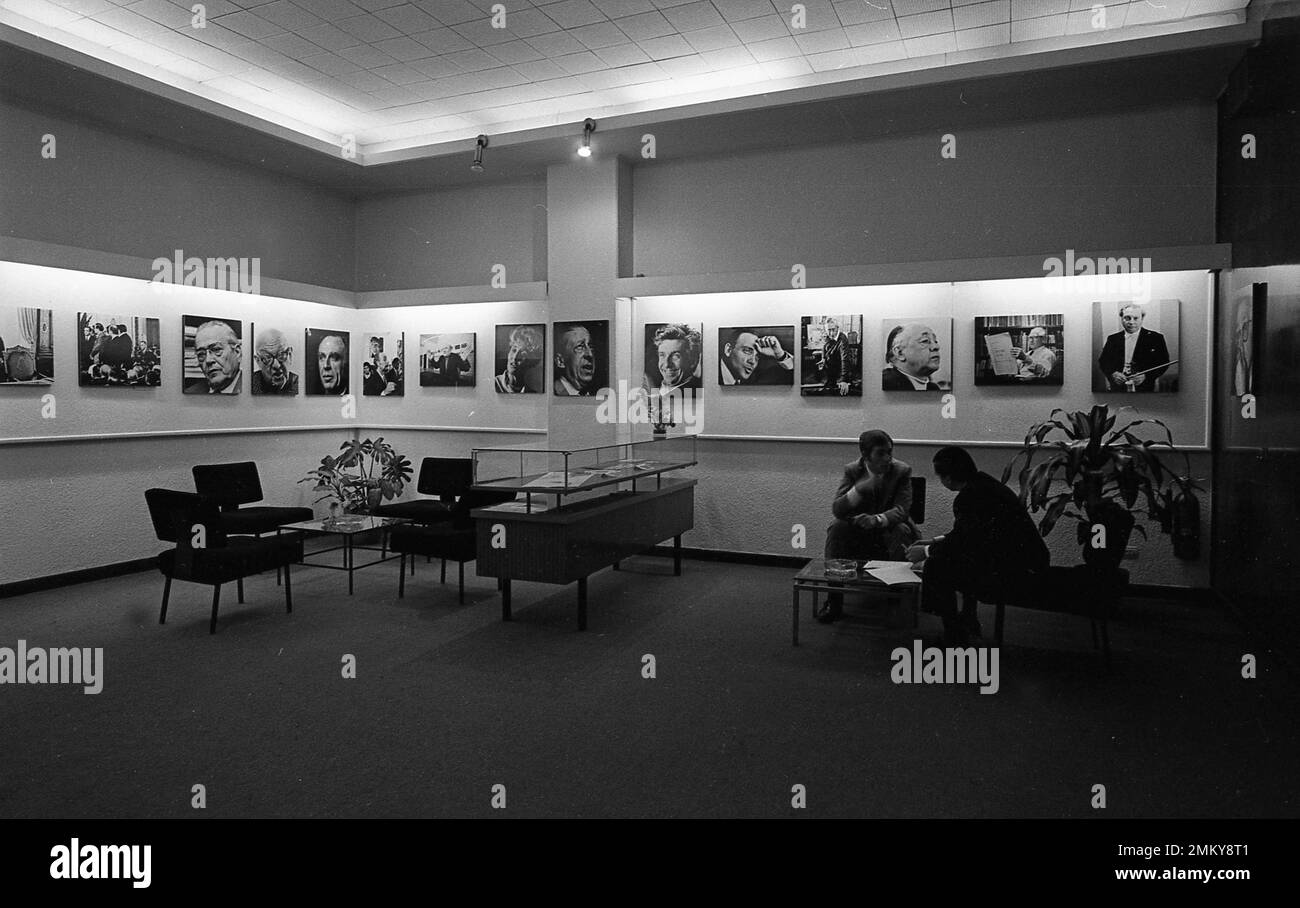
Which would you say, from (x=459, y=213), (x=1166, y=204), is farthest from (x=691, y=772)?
(x=459, y=213)

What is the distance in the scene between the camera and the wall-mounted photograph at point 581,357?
30.2 feet

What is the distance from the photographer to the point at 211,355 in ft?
29.3

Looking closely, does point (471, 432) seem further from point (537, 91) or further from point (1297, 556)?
point (1297, 556)

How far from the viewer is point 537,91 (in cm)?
848

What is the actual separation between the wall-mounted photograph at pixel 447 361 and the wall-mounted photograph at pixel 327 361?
3.46ft

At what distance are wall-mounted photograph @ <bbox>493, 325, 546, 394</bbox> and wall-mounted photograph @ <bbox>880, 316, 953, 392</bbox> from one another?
400 centimetres

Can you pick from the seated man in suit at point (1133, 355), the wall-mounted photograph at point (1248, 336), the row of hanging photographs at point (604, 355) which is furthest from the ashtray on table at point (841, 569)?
the seated man in suit at point (1133, 355)

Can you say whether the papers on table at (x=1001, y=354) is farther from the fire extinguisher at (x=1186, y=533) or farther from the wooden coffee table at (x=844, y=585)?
the wooden coffee table at (x=844, y=585)

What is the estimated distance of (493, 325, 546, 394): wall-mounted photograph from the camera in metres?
9.91

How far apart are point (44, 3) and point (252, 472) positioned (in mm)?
4471

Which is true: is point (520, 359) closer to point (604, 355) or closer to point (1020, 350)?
point (604, 355)

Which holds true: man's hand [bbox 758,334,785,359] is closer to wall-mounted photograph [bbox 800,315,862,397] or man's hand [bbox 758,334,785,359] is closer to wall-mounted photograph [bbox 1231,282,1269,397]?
wall-mounted photograph [bbox 800,315,862,397]

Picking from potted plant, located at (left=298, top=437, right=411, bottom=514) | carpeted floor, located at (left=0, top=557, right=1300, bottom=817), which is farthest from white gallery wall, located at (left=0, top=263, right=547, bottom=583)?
carpeted floor, located at (left=0, top=557, right=1300, bottom=817)

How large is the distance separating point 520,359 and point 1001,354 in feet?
17.7
